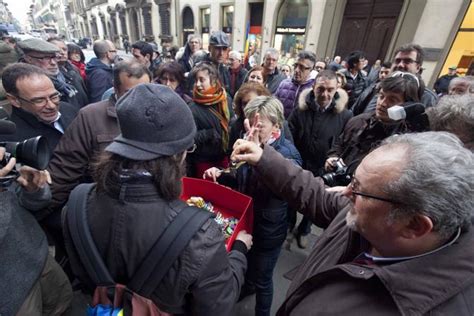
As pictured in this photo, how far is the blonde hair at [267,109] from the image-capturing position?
183 cm

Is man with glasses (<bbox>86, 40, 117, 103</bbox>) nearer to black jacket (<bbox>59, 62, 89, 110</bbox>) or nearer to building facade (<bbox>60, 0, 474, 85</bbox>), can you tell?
black jacket (<bbox>59, 62, 89, 110</bbox>)

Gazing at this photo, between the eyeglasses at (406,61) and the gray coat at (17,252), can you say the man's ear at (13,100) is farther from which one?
the eyeglasses at (406,61)

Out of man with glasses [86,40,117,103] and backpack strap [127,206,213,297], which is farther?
man with glasses [86,40,117,103]

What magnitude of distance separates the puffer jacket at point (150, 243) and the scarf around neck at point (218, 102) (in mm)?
A: 1777

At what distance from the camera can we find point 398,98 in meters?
2.07

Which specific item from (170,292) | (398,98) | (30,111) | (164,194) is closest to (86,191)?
(164,194)

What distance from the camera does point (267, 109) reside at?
6.06 feet

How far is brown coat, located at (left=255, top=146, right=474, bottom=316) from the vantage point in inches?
28.1

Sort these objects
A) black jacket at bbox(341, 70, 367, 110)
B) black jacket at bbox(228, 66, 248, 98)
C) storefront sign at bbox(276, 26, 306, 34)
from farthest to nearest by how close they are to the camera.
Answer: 1. storefront sign at bbox(276, 26, 306, 34)
2. black jacket at bbox(341, 70, 367, 110)
3. black jacket at bbox(228, 66, 248, 98)

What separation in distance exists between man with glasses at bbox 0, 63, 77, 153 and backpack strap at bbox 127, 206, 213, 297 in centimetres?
161

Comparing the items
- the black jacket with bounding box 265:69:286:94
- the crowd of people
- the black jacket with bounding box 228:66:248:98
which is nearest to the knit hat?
the crowd of people

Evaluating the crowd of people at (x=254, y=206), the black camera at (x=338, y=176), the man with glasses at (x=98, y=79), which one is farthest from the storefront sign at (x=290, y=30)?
the black camera at (x=338, y=176)

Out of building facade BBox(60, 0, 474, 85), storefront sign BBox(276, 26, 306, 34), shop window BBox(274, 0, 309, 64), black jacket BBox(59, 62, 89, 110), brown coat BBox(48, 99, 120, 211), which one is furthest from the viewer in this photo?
storefront sign BBox(276, 26, 306, 34)

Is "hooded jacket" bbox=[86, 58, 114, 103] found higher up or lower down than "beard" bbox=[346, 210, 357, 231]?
lower down
